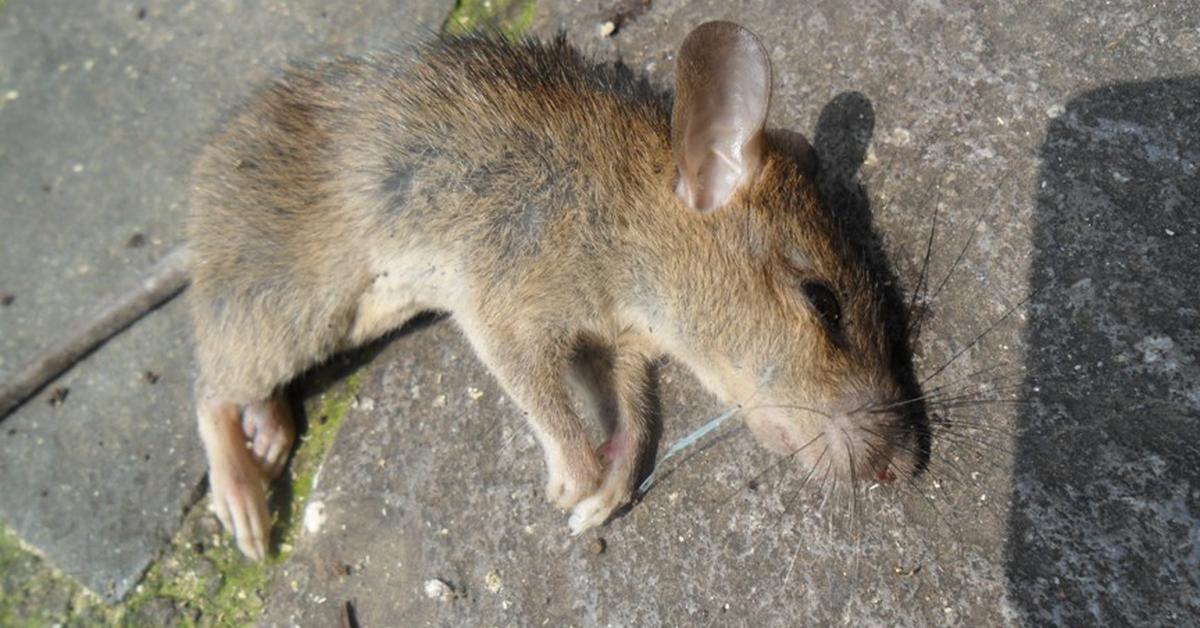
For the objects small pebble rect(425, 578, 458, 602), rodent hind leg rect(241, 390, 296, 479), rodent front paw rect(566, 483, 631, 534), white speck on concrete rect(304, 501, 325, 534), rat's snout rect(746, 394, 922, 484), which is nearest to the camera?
rat's snout rect(746, 394, 922, 484)

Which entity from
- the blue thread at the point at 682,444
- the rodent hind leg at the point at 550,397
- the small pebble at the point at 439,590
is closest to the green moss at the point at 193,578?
the small pebble at the point at 439,590

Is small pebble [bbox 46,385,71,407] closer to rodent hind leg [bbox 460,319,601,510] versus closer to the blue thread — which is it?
rodent hind leg [bbox 460,319,601,510]

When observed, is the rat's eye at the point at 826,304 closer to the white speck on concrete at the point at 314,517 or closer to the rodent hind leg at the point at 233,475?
the white speck on concrete at the point at 314,517

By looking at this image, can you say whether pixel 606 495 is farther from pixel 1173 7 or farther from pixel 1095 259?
pixel 1173 7

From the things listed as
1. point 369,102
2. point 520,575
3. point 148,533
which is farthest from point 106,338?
point 520,575

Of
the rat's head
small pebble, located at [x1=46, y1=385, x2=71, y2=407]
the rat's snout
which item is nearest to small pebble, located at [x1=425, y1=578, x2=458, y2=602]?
the rat's head

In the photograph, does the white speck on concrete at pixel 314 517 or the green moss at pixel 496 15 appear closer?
the white speck on concrete at pixel 314 517
